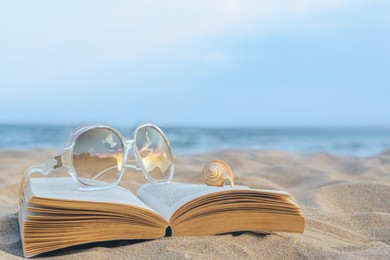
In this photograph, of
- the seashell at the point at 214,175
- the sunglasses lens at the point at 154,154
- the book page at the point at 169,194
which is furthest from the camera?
the seashell at the point at 214,175

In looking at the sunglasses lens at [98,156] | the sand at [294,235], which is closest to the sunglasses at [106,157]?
the sunglasses lens at [98,156]

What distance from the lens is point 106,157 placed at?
6.34 feet

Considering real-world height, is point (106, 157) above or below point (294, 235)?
above

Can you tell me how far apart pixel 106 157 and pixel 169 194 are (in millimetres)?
301

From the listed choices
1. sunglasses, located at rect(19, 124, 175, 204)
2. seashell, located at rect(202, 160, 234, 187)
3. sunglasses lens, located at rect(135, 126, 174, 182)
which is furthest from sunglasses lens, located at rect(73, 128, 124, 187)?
seashell, located at rect(202, 160, 234, 187)

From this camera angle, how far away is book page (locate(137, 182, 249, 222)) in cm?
165

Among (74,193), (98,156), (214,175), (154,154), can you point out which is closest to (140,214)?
(74,193)

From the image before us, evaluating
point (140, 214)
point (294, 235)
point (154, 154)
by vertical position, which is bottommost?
point (294, 235)

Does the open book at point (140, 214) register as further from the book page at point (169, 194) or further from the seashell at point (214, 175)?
the seashell at point (214, 175)

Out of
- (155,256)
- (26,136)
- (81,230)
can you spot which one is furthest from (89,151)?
(26,136)

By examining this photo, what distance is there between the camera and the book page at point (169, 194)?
1.65 meters

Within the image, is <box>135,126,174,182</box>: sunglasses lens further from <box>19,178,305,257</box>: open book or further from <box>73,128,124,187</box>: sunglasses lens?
<box>19,178,305,257</box>: open book

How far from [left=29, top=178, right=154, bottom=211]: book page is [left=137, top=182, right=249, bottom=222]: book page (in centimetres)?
7

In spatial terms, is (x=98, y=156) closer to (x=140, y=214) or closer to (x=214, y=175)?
(x=140, y=214)
